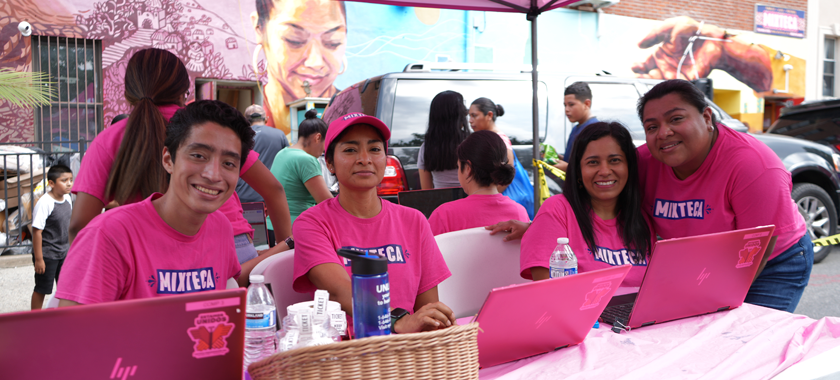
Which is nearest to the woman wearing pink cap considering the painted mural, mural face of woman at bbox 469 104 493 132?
mural face of woman at bbox 469 104 493 132

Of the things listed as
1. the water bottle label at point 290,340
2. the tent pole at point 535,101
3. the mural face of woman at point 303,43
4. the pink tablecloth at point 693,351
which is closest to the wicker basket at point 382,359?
the water bottle label at point 290,340

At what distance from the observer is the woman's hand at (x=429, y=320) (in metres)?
1.25

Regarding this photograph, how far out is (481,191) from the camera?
277cm

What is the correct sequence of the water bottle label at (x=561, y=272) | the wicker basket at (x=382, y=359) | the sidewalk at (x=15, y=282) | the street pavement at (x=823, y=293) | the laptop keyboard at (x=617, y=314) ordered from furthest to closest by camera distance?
the sidewalk at (x=15, y=282)
the street pavement at (x=823, y=293)
the water bottle label at (x=561, y=272)
the laptop keyboard at (x=617, y=314)
the wicker basket at (x=382, y=359)

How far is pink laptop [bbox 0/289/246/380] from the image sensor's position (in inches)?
32.9

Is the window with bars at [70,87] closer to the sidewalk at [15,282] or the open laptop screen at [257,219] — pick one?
the sidewalk at [15,282]

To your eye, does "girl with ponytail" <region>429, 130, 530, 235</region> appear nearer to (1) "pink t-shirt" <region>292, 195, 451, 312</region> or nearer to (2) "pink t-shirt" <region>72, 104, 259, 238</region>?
(1) "pink t-shirt" <region>292, 195, 451, 312</region>

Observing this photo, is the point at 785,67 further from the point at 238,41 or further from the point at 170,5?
the point at 170,5

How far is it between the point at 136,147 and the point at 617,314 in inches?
71.9

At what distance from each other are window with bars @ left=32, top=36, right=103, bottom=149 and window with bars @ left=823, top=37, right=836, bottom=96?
19.2 m

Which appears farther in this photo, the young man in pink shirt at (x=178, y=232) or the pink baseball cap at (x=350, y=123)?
the pink baseball cap at (x=350, y=123)

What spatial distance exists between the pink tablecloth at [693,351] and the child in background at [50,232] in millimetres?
3900

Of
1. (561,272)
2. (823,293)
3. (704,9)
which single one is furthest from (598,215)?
(704,9)

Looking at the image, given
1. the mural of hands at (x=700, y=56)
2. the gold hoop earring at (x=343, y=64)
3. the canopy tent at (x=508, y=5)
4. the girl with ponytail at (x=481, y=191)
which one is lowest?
the girl with ponytail at (x=481, y=191)
